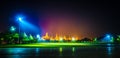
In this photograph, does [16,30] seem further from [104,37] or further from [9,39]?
[104,37]

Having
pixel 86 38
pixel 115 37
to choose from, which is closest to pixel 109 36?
pixel 115 37

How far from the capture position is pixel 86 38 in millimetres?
195125

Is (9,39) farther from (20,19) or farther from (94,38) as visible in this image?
(94,38)

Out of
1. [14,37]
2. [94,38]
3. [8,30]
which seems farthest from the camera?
[94,38]

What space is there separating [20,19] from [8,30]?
35948 mm

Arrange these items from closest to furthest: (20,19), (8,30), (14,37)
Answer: (20,19) < (14,37) < (8,30)

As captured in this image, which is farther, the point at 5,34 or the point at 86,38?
the point at 86,38

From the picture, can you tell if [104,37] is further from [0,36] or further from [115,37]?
[0,36]

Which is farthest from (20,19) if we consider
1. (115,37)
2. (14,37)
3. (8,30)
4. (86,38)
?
(86,38)

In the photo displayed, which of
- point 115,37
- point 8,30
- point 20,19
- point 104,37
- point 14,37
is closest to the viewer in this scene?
point 20,19

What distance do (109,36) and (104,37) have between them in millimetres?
22665

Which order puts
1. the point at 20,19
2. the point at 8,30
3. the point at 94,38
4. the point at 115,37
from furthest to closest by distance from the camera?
the point at 94,38 → the point at 115,37 → the point at 8,30 → the point at 20,19

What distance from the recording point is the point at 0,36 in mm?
88125

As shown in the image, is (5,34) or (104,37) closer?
(5,34)
